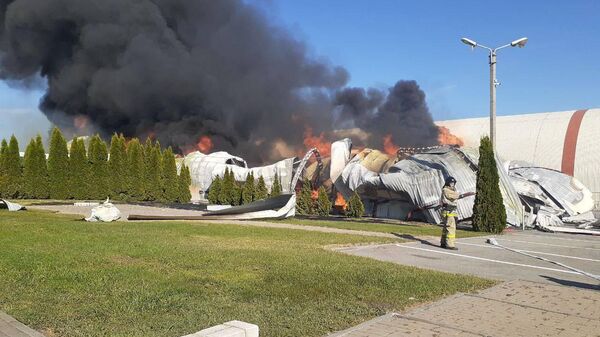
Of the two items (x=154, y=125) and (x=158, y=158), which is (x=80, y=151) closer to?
(x=158, y=158)

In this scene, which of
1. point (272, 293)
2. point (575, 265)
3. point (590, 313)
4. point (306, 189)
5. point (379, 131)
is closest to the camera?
point (590, 313)

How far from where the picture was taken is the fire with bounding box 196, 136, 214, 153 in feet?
147

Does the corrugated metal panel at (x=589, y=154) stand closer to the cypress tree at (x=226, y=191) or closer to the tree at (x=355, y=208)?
the tree at (x=355, y=208)

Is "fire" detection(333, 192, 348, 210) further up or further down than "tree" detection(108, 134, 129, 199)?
further down

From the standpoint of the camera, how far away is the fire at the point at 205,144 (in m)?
44.8

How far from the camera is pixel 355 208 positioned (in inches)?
893

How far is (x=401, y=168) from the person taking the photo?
2138cm

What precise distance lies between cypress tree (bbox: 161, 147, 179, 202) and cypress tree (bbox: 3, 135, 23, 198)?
786 cm

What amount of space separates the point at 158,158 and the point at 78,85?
57.5ft

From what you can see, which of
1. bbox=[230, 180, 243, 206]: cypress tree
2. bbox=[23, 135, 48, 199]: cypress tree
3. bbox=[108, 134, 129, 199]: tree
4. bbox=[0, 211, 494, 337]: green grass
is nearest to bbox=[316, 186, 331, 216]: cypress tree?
bbox=[230, 180, 243, 206]: cypress tree

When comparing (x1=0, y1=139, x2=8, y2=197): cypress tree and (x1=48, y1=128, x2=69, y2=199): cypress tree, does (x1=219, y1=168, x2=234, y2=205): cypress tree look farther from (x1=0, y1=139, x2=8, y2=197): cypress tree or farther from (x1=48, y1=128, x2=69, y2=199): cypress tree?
(x1=0, y1=139, x2=8, y2=197): cypress tree

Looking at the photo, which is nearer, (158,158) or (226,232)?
(226,232)

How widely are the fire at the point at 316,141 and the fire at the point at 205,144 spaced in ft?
30.4

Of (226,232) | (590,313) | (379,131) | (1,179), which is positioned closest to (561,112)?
(379,131)
